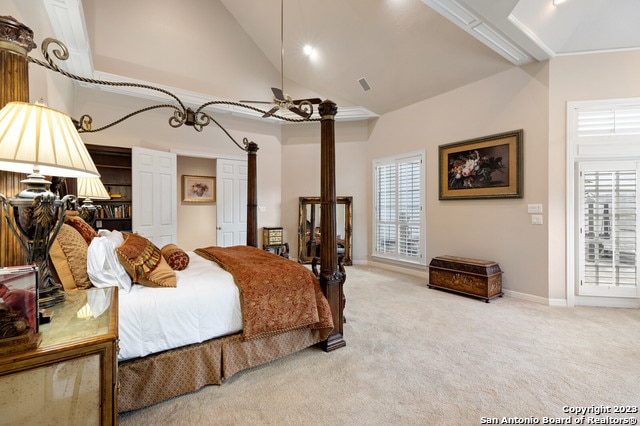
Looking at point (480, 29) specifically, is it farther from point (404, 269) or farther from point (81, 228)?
point (81, 228)

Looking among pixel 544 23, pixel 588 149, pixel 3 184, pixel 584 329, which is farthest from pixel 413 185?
pixel 3 184

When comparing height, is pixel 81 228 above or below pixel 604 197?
below

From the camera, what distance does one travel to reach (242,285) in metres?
2.05

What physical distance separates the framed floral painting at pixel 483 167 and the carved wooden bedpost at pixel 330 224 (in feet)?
9.34

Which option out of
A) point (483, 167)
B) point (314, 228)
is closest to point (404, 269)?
point (314, 228)

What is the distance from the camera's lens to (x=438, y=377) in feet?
6.76

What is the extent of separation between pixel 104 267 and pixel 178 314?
1.75ft

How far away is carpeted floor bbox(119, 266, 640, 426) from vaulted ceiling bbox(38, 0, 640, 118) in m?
3.16

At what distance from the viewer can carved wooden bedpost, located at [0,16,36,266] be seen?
1258mm

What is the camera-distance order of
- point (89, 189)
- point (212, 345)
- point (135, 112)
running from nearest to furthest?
point (212, 345) < point (135, 112) < point (89, 189)

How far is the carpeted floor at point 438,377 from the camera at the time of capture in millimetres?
1700

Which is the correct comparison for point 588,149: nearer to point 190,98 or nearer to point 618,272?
point 618,272

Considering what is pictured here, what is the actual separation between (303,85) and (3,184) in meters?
5.73

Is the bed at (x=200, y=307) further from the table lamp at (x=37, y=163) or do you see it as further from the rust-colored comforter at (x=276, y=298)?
the table lamp at (x=37, y=163)
